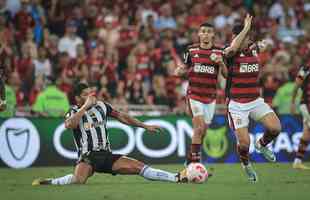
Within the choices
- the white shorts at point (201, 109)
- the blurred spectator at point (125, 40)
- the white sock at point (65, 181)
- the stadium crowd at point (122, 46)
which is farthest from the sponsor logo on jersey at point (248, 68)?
the blurred spectator at point (125, 40)

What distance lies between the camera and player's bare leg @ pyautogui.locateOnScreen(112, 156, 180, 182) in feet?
44.3

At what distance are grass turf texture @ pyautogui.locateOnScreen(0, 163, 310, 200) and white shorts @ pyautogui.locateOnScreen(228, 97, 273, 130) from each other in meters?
0.97

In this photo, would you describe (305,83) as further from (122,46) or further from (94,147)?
(122,46)

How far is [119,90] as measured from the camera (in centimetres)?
2188

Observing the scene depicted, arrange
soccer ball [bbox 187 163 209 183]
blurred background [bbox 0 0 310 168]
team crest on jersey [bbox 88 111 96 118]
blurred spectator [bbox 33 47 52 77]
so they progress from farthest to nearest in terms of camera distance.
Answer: blurred spectator [bbox 33 47 52 77] → blurred background [bbox 0 0 310 168] → team crest on jersey [bbox 88 111 96 118] → soccer ball [bbox 187 163 209 183]

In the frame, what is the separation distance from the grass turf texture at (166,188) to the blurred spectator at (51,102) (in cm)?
398

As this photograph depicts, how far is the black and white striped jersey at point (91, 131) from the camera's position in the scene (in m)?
13.9

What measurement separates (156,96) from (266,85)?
113 inches

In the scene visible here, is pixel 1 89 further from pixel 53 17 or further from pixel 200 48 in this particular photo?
pixel 53 17

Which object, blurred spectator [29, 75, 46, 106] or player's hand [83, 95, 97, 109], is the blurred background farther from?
player's hand [83, 95, 97, 109]

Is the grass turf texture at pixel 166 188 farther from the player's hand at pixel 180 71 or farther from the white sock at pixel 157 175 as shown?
the player's hand at pixel 180 71

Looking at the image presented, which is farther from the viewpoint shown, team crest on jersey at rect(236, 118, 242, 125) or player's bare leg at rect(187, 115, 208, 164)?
player's bare leg at rect(187, 115, 208, 164)

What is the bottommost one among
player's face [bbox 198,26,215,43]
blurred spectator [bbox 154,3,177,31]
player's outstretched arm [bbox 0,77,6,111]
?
player's outstretched arm [bbox 0,77,6,111]

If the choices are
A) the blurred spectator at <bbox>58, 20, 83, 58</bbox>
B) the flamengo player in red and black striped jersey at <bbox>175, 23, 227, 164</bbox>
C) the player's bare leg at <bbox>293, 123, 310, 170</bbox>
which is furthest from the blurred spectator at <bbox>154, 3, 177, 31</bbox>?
the flamengo player in red and black striped jersey at <bbox>175, 23, 227, 164</bbox>
